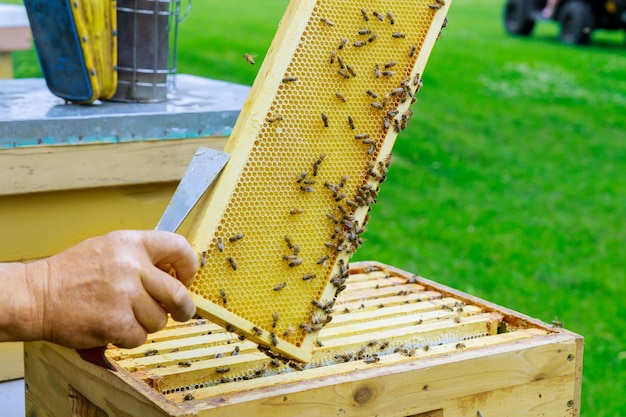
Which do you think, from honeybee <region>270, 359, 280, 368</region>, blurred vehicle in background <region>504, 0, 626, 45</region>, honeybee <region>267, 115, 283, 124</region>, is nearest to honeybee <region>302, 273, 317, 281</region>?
honeybee <region>270, 359, 280, 368</region>

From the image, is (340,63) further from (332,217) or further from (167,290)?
(167,290)

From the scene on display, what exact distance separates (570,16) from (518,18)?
149 centimetres

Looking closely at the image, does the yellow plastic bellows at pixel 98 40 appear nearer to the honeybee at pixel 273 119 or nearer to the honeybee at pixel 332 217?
the honeybee at pixel 273 119

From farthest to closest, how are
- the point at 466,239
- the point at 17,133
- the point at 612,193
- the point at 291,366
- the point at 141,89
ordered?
1. the point at 612,193
2. the point at 466,239
3. the point at 141,89
4. the point at 17,133
5. the point at 291,366

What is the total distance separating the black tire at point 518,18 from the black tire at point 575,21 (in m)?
0.86

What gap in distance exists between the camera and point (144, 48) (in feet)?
10.1

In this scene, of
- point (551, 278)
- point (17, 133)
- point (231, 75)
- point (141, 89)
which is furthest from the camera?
point (231, 75)

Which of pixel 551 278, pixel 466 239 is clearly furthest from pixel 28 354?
A: pixel 466 239

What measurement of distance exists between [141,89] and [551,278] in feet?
12.6

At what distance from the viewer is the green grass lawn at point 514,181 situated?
5.69m

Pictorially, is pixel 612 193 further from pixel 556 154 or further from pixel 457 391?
pixel 457 391

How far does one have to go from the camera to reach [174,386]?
188 centimetres

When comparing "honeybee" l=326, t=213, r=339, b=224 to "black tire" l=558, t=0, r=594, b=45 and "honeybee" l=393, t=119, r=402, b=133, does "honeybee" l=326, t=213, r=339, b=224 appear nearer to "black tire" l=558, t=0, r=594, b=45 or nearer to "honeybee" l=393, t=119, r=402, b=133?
"honeybee" l=393, t=119, r=402, b=133

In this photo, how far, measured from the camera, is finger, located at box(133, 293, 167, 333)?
1.57 meters
